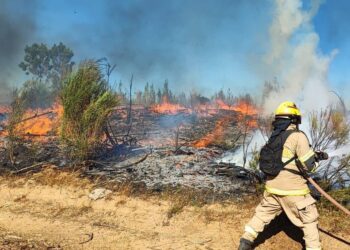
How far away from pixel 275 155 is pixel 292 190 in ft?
1.55

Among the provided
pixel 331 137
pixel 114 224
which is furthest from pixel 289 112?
pixel 114 224

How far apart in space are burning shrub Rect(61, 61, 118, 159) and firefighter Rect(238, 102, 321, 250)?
5198 mm

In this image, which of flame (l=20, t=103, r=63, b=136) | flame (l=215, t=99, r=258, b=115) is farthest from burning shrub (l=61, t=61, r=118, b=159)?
flame (l=215, t=99, r=258, b=115)

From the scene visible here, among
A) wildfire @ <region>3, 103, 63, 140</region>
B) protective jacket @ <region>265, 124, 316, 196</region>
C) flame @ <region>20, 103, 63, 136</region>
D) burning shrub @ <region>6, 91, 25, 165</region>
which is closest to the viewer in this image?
protective jacket @ <region>265, 124, 316, 196</region>

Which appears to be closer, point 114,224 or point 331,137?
point 114,224

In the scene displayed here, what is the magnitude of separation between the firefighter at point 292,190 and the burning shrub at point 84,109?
5.20 meters

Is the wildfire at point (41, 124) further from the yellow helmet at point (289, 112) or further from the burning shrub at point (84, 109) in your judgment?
the yellow helmet at point (289, 112)

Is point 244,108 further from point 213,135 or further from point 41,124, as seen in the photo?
point 41,124

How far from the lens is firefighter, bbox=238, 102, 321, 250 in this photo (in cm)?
481

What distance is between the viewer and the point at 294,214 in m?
4.99

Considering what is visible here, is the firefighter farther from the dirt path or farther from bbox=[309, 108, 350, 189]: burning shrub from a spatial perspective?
bbox=[309, 108, 350, 189]: burning shrub

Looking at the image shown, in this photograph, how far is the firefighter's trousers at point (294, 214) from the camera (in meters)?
4.77

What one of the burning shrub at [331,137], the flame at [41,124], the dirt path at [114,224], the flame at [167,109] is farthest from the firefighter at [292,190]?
the flame at [167,109]

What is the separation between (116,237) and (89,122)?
12.9ft
